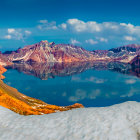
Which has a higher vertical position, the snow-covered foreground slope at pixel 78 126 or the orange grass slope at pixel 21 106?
the snow-covered foreground slope at pixel 78 126

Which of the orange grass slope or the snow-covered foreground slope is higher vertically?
the snow-covered foreground slope

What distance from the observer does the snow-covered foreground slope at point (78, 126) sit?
1040cm

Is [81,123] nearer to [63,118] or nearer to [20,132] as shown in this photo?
[63,118]

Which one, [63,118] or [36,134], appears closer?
[36,134]

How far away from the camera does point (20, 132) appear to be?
37.9ft

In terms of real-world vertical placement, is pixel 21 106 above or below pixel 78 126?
below

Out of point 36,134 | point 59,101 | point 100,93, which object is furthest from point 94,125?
point 100,93

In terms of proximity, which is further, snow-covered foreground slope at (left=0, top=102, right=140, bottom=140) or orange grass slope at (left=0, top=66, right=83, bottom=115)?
orange grass slope at (left=0, top=66, right=83, bottom=115)

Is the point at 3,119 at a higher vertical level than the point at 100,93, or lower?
higher

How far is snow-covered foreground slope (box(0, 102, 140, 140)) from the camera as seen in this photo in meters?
10.4

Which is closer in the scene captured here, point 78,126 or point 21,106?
point 78,126

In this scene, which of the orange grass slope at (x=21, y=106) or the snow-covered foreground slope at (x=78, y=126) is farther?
the orange grass slope at (x=21, y=106)

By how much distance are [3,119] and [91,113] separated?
788 cm

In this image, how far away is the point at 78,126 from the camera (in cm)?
1172
